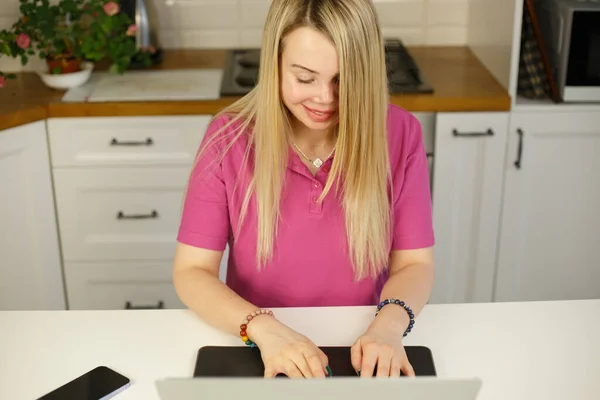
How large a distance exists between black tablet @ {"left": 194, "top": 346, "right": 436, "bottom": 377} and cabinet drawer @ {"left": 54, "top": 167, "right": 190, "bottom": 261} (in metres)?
1.22

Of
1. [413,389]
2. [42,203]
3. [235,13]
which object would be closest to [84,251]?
[42,203]

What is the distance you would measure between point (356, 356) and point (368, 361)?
0.03 m

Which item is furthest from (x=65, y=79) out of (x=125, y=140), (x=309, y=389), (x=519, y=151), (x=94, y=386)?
(x=309, y=389)

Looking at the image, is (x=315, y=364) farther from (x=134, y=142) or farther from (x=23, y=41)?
(x=23, y=41)

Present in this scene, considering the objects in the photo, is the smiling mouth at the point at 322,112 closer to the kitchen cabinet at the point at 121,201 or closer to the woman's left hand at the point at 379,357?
the woman's left hand at the point at 379,357

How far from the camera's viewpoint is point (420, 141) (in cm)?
157

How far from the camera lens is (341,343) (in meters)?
1.28

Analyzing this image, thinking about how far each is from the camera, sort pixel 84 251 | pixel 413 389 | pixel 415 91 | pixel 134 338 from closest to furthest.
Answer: pixel 413 389 → pixel 134 338 → pixel 415 91 → pixel 84 251

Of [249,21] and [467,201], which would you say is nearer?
[467,201]

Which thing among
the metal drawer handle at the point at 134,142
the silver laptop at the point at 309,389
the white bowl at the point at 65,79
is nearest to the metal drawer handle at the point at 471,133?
the metal drawer handle at the point at 134,142

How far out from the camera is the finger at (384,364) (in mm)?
1165

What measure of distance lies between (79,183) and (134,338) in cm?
120

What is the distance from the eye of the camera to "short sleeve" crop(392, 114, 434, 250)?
1532 mm

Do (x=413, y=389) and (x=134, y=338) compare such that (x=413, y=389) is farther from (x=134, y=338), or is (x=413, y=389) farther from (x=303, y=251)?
(x=303, y=251)
